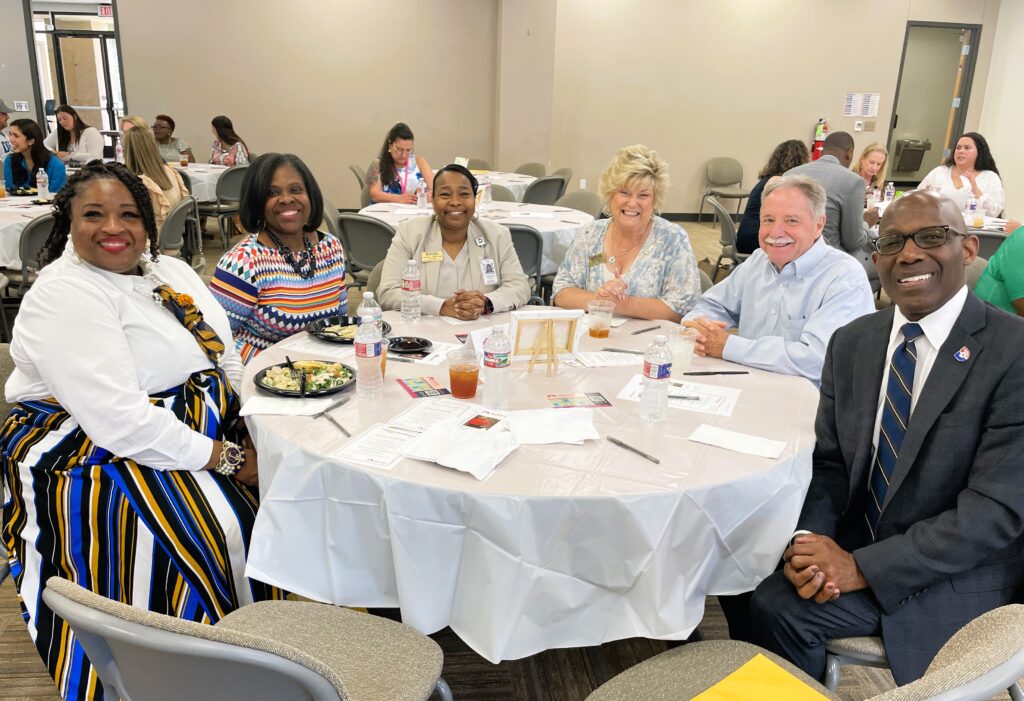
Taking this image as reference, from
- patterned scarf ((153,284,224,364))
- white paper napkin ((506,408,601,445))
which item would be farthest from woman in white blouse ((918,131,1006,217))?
patterned scarf ((153,284,224,364))

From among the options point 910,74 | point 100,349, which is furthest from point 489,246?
point 910,74

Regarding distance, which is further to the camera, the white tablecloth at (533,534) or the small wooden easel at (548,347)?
the small wooden easel at (548,347)

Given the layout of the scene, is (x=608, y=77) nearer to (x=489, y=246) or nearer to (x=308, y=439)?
(x=489, y=246)

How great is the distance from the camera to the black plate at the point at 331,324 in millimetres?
2623

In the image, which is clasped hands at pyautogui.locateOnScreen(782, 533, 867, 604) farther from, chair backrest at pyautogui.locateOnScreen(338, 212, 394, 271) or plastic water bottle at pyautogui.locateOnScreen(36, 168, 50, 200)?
plastic water bottle at pyautogui.locateOnScreen(36, 168, 50, 200)

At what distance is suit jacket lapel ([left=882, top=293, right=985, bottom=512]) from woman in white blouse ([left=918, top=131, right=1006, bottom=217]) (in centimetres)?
599

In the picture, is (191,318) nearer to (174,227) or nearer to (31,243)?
(31,243)

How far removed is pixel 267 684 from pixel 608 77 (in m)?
10.2

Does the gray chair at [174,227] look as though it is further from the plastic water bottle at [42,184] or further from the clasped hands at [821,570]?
the clasped hands at [821,570]

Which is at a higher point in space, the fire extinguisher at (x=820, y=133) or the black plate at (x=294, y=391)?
the fire extinguisher at (x=820, y=133)

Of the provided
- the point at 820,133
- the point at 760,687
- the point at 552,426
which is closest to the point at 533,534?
the point at 552,426

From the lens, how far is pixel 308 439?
1828 millimetres

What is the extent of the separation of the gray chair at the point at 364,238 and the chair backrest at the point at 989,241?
443 cm

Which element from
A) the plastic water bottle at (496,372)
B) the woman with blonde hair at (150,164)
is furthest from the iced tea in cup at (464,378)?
the woman with blonde hair at (150,164)
